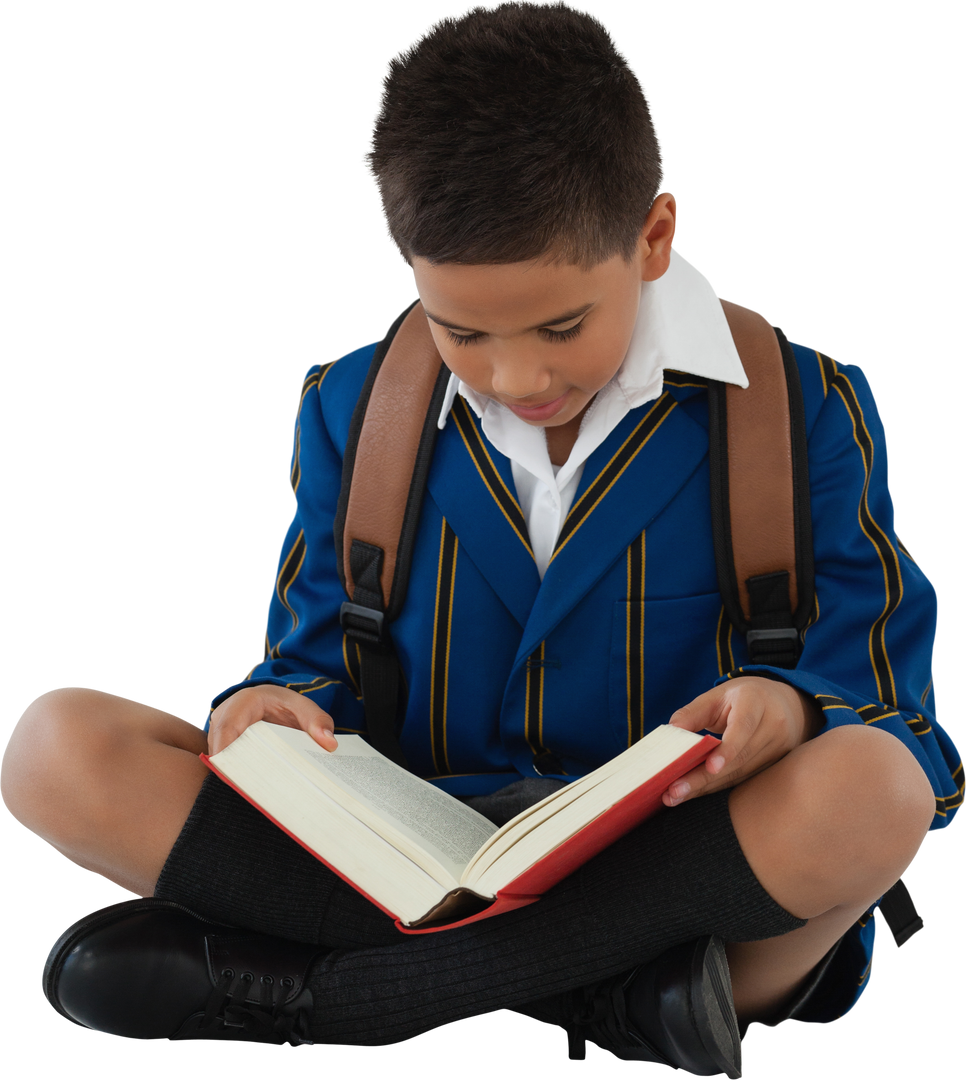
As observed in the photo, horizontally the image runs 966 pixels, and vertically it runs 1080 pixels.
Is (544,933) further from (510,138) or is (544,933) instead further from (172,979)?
(510,138)

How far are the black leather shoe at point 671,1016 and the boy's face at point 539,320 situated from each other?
62 cm

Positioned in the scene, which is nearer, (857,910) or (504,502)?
(857,910)

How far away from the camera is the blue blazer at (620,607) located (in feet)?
5.41

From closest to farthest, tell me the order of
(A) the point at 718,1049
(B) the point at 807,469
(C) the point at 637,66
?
(A) the point at 718,1049 → (C) the point at 637,66 → (B) the point at 807,469

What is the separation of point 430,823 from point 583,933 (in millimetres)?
203

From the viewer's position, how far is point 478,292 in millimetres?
1432

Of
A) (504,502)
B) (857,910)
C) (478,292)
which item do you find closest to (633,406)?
(504,502)

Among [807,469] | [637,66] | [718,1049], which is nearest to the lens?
[718,1049]

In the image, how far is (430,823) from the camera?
1.49 m

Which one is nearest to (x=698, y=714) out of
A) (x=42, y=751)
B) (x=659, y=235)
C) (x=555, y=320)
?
(x=555, y=320)

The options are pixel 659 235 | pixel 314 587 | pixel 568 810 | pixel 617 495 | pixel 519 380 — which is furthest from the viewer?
pixel 314 587

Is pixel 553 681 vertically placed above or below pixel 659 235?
below

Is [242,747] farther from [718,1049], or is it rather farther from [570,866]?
[718,1049]

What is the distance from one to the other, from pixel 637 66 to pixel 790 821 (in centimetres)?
84
